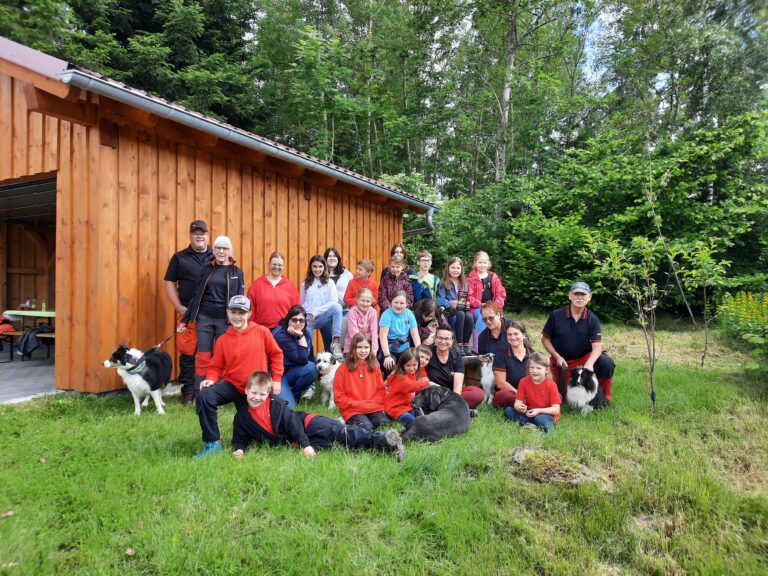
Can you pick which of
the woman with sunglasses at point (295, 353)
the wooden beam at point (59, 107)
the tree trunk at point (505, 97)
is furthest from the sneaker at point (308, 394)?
the tree trunk at point (505, 97)

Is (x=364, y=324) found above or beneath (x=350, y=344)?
above

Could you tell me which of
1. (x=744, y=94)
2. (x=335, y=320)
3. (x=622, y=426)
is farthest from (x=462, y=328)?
(x=744, y=94)

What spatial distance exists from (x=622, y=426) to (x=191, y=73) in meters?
15.8

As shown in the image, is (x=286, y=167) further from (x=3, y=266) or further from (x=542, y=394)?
(x=3, y=266)

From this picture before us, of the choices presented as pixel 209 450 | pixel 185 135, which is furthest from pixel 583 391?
pixel 185 135

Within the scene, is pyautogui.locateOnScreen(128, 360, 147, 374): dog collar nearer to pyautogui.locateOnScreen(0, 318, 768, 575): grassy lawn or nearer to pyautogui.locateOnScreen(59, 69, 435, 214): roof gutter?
pyautogui.locateOnScreen(0, 318, 768, 575): grassy lawn

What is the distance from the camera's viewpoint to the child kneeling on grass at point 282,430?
3.71m

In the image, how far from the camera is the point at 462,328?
640cm

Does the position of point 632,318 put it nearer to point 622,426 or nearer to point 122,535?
point 622,426

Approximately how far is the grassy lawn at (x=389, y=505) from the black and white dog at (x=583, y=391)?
0.70m

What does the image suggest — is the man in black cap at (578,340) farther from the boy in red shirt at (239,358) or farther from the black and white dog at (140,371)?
the black and white dog at (140,371)

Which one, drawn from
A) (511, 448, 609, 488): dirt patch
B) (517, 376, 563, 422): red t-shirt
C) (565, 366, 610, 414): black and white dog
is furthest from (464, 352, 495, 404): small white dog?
(511, 448, 609, 488): dirt patch

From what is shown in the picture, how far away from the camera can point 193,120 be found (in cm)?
520

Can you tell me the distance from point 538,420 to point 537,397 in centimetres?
24
